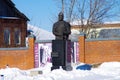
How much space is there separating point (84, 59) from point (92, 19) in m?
15.2

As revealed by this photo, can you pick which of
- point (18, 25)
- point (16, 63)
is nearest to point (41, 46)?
point (16, 63)

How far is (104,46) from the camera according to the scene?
26594mm

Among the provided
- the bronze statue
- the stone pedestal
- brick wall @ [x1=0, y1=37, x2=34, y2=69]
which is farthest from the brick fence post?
the stone pedestal

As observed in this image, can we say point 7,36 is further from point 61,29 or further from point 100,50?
point 61,29

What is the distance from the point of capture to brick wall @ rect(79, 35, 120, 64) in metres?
26.5

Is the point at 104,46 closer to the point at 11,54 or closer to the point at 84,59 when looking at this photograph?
the point at 84,59

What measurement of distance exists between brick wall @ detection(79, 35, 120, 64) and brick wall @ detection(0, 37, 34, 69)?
330 cm

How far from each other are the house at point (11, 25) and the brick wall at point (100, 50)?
675 inches

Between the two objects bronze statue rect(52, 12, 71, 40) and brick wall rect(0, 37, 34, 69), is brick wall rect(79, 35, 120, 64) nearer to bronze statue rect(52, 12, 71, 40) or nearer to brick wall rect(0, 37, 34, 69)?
brick wall rect(0, 37, 34, 69)

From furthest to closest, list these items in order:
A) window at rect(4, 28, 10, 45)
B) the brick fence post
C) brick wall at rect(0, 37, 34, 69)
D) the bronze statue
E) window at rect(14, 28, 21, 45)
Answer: window at rect(14, 28, 21, 45) < window at rect(4, 28, 10, 45) < the brick fence post < brick wall at rect(0, 37, 34, 69) < the bronze statue

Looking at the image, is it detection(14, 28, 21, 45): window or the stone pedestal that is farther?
detection(14, 28, 21, 45): window

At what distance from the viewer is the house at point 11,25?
→ 141ft

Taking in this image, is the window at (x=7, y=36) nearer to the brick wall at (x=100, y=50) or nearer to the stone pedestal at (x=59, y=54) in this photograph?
the brick wall at (x=100, y=50)

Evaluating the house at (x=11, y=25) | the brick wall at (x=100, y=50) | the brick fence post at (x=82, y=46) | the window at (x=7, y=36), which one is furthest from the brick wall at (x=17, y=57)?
the window at (x=7, y=36)
